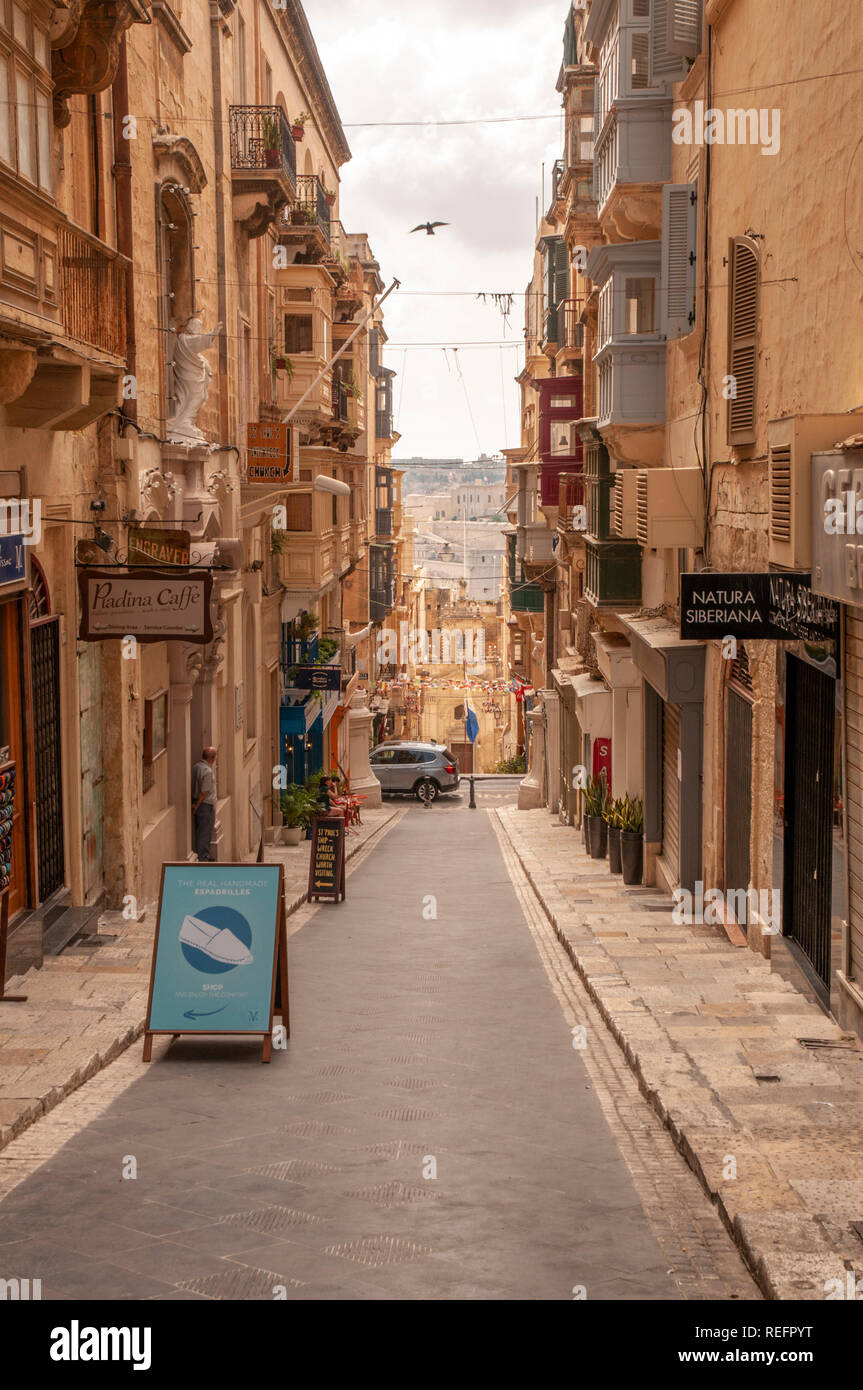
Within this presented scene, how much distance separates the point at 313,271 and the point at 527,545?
14016 mm

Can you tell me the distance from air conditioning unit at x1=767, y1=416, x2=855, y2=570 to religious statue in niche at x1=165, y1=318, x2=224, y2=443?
924 centimetres

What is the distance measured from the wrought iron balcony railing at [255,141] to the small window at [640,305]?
21.1ft

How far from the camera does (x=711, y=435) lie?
15.0 meters

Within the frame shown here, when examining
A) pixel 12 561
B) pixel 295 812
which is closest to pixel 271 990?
pixel 12 561

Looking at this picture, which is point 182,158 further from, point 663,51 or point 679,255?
point 679,255

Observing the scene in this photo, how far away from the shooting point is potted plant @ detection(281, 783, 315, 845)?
26188 mm

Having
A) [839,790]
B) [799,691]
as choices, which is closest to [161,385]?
[799,691]

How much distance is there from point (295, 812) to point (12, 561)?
660 inches

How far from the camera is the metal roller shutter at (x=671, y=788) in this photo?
57.8 ft

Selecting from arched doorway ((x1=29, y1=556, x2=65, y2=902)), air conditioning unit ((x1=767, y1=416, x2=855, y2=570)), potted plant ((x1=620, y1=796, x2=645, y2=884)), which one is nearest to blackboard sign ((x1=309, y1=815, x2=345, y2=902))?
potted plant ((x1=620, y1=796, x2=645, y2=884))

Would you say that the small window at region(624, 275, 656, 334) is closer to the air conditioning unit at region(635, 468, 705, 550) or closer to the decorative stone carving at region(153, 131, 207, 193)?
the air conditioning unit at region(635, 468, 705, 550)

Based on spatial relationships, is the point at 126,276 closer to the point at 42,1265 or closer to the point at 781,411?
the point at 781,411

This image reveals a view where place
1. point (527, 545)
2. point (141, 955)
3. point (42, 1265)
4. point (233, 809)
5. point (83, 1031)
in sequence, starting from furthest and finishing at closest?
point (527, 545)
point (233, 809)
point (141, 955)
point (83, 1031)
point (42, 1265)

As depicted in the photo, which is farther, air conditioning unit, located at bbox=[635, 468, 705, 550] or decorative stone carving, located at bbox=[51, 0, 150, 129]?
air conditioning unit, located at bbox=[635, 468, 705, 550]
